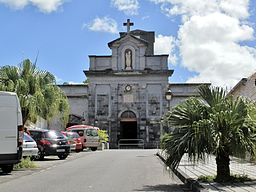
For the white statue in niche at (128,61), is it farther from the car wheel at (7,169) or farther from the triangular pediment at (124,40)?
the car wheel at (7,169)

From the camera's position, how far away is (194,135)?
11508 millimetres

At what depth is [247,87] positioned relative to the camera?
21.6 meters

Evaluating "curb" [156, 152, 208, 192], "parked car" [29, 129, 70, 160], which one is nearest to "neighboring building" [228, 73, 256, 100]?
"curb" [156, 152, 208, 192]

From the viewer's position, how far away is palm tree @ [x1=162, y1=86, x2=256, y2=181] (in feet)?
37.6

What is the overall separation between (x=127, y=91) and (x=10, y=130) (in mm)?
37088

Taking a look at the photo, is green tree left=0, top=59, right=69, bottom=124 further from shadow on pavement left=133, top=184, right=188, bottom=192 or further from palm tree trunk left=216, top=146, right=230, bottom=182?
palm tree trunk left=216, top=146, right=230, bottom=182

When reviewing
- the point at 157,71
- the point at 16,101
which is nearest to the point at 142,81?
the point at 157,71

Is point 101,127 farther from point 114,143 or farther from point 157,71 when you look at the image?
point 157,71

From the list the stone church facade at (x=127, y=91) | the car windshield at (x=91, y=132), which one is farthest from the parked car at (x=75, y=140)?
the stone church facade at (x=127, y=91)

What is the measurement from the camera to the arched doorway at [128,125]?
51.7 m

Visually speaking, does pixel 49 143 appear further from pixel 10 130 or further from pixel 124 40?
pixel 124 40

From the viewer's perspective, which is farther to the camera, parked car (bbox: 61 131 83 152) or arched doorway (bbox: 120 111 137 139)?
arched doorway (bbox: 120 111 137 139)

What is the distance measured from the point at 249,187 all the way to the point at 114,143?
40.5 meters

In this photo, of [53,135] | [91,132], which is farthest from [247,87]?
[91,132]
